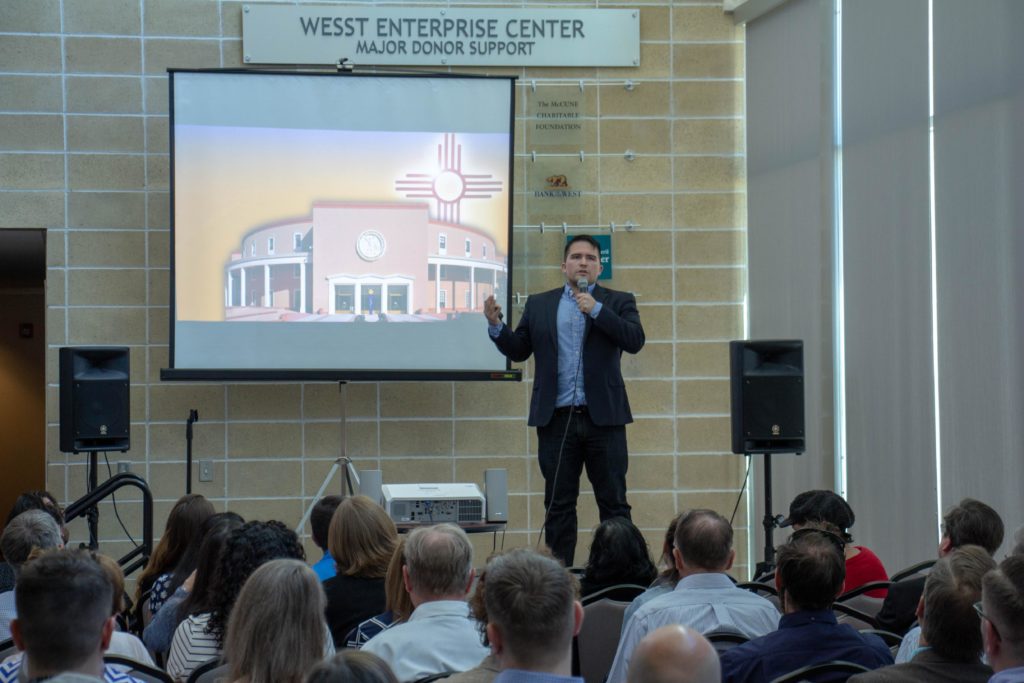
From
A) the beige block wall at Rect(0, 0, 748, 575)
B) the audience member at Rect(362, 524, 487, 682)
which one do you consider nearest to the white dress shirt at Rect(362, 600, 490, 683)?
the audience member at Rect(362, 524, 487, 682)

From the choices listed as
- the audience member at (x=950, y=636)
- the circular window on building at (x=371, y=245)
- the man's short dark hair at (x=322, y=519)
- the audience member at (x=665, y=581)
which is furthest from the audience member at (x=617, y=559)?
the circular window on building at (x=371, y=245)

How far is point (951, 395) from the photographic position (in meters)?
4.95

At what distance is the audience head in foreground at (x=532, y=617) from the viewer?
6.29 feet

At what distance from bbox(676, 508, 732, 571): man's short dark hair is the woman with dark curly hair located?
3.15 ft

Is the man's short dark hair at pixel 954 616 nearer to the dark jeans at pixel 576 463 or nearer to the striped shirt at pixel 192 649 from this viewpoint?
the striped shirt at pixel 192 649

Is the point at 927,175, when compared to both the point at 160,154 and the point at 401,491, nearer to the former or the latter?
the point at 401,491

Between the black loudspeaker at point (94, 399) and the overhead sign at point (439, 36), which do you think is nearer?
the black loudspeaker at point (94, 399)

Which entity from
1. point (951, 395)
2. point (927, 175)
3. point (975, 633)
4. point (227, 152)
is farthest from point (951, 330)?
point (227, 152)

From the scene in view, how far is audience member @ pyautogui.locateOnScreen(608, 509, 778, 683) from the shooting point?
2.76m

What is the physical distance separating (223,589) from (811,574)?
50.8 inches

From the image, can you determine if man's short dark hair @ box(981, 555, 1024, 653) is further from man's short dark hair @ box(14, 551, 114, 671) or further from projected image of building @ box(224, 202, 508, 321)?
projected image of building @ box(224, 202, 508, 321)

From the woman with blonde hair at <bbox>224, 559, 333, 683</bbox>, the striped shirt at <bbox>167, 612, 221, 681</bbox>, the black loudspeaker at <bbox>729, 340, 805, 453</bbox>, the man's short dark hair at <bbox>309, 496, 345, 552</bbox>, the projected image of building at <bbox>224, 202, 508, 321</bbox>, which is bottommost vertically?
the striped shirt at <bbox>167, 612, 221, 681</bbox>

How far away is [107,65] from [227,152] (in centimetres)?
88

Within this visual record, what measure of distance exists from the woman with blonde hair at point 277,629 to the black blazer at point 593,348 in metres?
3.10
